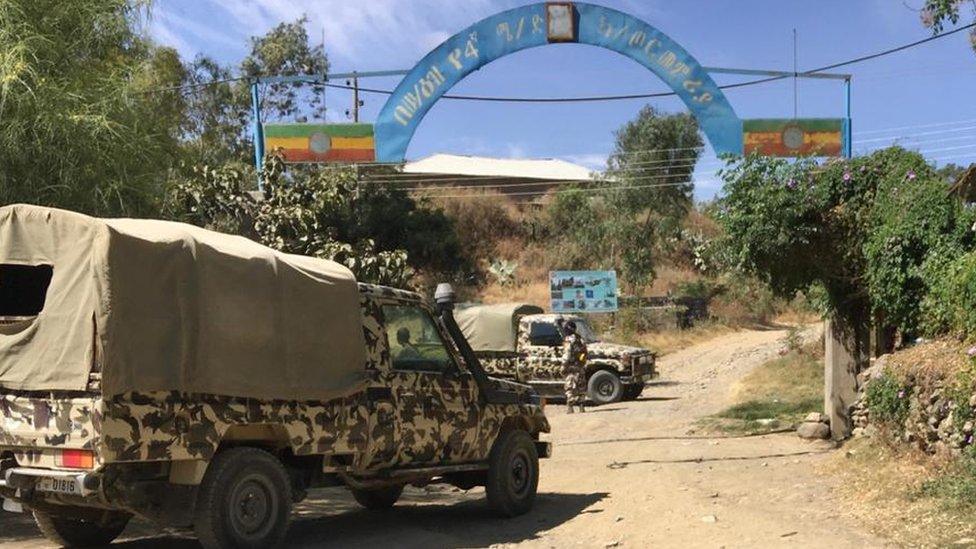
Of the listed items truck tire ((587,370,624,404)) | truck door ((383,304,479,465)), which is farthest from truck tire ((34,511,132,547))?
truck tire ((587,370,624,404))

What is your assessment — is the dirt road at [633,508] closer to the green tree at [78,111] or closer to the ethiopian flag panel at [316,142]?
the green tree at [78,111]

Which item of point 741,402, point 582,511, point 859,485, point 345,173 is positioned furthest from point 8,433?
point 741,402

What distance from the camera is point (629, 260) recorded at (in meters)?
45.9

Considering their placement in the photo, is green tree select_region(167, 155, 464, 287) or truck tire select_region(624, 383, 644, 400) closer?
green tree select_region(167, 155, 464, 287)

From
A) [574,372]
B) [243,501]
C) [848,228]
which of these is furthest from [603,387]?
[243,501]

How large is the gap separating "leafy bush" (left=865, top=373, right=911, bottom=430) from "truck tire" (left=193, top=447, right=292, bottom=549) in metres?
6.22

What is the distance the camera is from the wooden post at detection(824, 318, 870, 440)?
13.1m

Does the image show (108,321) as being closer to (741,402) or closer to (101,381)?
(101,381)

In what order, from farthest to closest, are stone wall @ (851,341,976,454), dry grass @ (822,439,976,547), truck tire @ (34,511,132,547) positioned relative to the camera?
stone wall @ (851,341,976,454) < truck tire @ (34,511,132,547) < dry grass @ (822,439,976,547)

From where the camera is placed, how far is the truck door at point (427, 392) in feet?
26.8

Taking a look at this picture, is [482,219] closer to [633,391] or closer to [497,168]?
[497,168]

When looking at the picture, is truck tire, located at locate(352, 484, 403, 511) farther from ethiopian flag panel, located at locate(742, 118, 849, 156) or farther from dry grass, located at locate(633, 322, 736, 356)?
dry grass, located at locate(633, 322, 736, 356)

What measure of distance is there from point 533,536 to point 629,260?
3816cm

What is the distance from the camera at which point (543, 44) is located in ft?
49.1
